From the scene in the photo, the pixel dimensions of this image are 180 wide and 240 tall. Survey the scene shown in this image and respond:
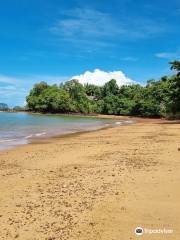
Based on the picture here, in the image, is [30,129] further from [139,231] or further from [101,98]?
[101,98]

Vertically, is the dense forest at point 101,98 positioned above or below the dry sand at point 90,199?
above

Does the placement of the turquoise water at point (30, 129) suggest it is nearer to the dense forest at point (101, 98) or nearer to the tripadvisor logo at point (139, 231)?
the tripadvisor logo at point (139, 231)

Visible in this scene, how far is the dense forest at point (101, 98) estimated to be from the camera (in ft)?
323

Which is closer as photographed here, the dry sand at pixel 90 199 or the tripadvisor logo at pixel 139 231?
the tripadvisor logo at pixel 139 231

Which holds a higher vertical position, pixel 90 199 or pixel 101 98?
pixel 101 98

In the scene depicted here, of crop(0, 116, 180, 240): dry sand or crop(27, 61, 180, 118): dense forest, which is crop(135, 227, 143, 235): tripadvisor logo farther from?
crop(27, 61, 180, 118): dense forest

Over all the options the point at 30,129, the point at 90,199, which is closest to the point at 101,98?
the point at 30,129

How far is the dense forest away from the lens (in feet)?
323

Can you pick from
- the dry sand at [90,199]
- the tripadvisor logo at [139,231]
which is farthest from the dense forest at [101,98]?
the tripadvisor logo at [139,231]

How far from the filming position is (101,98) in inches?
5221

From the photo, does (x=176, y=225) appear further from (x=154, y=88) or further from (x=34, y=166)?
(x=154, y=88)

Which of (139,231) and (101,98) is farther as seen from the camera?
(101,98)

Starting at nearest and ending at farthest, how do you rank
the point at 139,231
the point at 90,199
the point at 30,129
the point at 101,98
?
1. the point at 139,231
2. the point at 90,199
3. the point at 30,129
4. the point at 101,98

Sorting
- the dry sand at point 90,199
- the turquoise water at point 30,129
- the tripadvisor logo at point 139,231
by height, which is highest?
the dry sand at point 90,199
